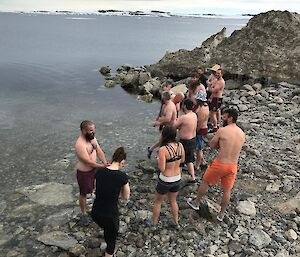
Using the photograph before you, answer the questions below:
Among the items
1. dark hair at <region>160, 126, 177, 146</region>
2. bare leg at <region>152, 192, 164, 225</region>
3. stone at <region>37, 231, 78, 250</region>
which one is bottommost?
stone at <region>37, 231, 78, 250</region>

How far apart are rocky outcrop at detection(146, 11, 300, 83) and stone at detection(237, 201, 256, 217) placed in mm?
15892

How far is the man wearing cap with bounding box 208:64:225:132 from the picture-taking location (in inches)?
581

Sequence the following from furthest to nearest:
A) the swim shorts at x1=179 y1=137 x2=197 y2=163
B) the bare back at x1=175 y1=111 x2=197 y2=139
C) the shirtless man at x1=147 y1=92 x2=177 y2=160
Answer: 1. the shirtless man at x1=147 y1=92 x2=177 y2=160
2. the swim shorts at x1=179 y1=137 x2=197 y2=163
3. the bare back at x1=175 y1=111 x2=197 y2=139

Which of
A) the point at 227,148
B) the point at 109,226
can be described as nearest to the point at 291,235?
the point at 227,148

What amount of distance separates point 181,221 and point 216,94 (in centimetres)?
749

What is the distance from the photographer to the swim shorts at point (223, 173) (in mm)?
8438

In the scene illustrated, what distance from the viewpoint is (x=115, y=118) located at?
19.7 metres

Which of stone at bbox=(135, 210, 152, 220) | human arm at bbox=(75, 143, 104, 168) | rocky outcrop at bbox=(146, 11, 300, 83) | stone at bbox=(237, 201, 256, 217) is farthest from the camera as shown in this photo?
rocky outcrop at bbox=(146, 11, 300, 83)

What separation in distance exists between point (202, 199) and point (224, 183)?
129 cm

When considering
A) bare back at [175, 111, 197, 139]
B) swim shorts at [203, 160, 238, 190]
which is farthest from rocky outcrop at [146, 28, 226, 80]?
swim shorts at [203, 160, 238, 190]

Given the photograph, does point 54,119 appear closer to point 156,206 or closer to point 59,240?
point 59,240

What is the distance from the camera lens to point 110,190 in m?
6.77

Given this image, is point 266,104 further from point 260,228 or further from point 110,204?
point 110,204

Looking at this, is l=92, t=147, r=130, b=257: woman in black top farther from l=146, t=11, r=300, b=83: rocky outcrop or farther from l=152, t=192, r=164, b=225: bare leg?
l=146, t=11, r=300, b=83: rocky outcrop
